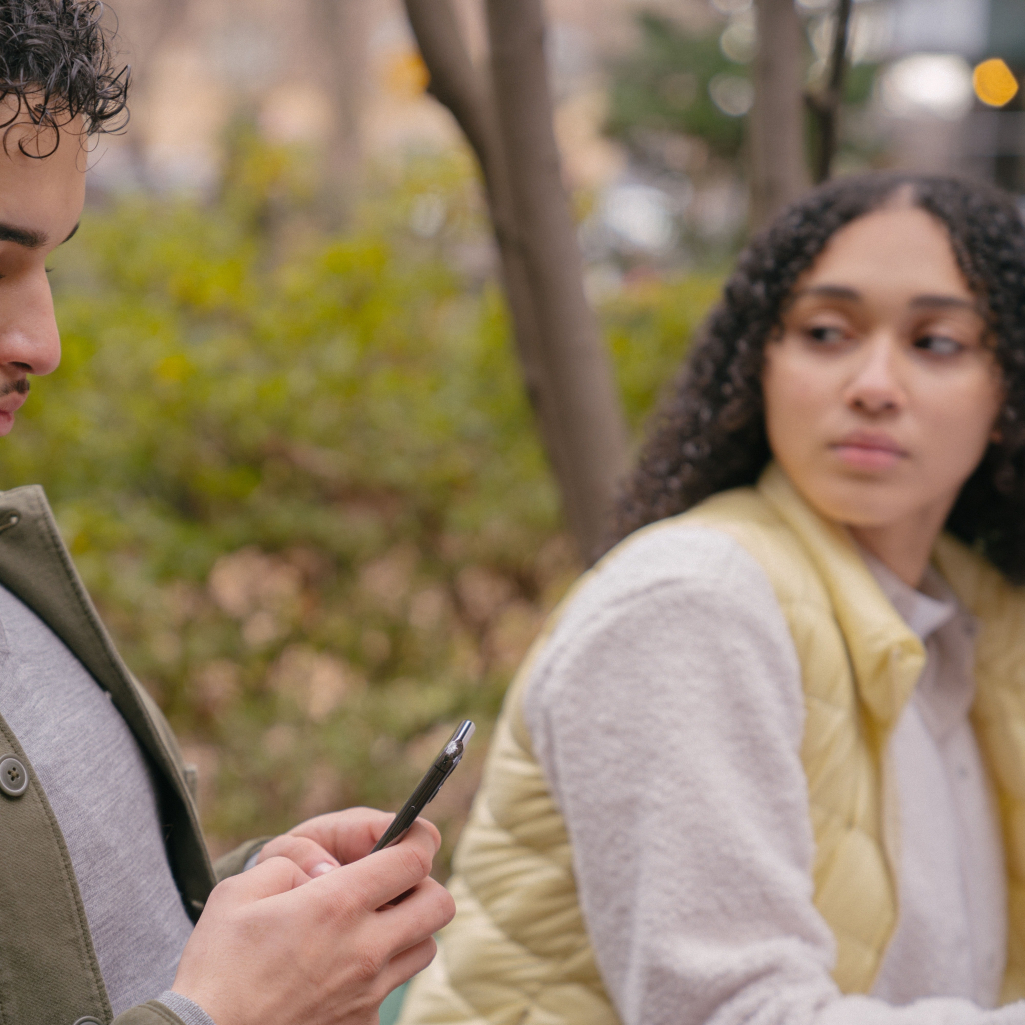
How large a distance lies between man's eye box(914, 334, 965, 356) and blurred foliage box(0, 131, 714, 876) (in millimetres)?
2033

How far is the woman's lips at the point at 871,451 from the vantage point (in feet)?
5.13

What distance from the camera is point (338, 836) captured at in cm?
114

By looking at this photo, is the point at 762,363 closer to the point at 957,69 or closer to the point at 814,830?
the point at 814,830

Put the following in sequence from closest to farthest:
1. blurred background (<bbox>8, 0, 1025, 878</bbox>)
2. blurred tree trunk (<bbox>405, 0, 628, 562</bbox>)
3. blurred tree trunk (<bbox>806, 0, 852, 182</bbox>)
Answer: blurred tree trunk (<bbox>405, 0, 628, 562</bbox>)
blurred tree trunk (<bbox>806, 0, 852, 182</bbox>)
blurred background (<bbox>8, 0, 1025, 878</bbox>)

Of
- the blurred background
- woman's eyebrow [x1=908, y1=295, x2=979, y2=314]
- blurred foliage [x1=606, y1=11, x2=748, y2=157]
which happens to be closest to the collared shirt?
woman's eyebrow [x1=908, y1=295, x2=979, y2=314]

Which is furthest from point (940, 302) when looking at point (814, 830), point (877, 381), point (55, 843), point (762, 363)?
point (55, 843)

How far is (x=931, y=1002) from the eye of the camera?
1.27m

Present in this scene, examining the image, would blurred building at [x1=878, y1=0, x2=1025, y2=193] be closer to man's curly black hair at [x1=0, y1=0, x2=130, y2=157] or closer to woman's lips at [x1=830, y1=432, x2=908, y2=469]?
woman's lips at [x1=830, y1=432, x2=908, y2=469]

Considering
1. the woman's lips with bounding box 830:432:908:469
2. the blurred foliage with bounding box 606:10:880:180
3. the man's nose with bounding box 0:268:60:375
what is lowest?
the woman's lips with bounding box 830:432:908:469

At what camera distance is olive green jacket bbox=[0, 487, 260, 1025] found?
0.88 m

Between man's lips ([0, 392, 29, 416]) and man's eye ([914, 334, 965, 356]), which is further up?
man's lips ([0, 392, 29, 416])

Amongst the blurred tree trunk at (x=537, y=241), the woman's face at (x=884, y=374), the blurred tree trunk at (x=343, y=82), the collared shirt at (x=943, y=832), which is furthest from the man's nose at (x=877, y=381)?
the blurred tree trunk at (x=343, y=82)

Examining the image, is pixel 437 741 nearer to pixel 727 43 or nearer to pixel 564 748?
pixel 564 748

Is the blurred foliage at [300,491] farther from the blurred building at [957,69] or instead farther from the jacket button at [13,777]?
the blurred building at [957,69]
